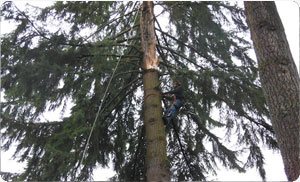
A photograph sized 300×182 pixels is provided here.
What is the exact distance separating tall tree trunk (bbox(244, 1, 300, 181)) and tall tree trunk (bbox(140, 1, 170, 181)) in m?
2.74

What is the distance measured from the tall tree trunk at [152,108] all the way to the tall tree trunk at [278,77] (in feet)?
8.98

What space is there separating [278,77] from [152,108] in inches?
129

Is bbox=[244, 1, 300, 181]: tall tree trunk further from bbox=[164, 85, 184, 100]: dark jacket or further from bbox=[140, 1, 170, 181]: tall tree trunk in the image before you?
bbox=[164, 85, 184, 100]: dark jacket

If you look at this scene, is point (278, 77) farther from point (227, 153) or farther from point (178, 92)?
point (227, 153)

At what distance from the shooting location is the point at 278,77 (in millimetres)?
3205

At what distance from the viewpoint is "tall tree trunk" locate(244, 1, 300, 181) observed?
3.01 m

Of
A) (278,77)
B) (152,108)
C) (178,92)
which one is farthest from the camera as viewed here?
(178,92)

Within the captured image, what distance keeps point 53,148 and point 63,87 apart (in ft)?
5.45

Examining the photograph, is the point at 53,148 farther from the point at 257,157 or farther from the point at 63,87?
the point at 257,157

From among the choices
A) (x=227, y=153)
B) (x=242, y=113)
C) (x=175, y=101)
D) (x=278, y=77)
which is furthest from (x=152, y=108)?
(x=278, y=77)

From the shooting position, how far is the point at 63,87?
7215mm

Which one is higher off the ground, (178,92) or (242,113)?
(178,92)

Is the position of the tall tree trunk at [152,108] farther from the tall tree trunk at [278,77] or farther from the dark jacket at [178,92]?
the tall tree trunk at [278,77]

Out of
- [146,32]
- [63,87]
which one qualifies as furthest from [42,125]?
[146,32]
